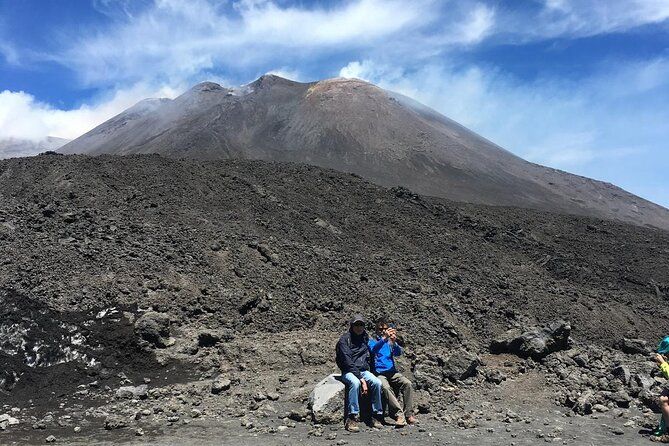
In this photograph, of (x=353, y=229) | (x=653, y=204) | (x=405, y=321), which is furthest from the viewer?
(x=653, y=204)

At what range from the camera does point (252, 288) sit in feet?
40.9

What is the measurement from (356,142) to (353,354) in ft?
153

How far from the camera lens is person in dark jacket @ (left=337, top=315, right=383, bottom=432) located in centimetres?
746

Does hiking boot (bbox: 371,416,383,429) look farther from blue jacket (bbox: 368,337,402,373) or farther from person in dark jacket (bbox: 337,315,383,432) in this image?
blue jacket (bbox: 368,337,402,373)

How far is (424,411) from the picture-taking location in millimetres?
8219

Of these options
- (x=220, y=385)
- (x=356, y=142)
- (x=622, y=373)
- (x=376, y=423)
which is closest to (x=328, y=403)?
(x=376, y=423)

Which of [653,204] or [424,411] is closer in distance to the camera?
[424,411]

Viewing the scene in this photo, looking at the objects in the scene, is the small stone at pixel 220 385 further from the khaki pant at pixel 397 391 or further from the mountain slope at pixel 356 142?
the mountain slope at pixel 356 142

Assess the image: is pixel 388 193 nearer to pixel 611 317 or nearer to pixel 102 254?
pixel 611 317

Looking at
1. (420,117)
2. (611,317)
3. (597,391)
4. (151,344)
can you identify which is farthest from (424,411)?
(420,117)

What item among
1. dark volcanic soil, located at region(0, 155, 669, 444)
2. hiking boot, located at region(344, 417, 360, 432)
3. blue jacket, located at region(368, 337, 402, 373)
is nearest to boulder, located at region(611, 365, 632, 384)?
dark volcanic soil, located at region(0, 155, 669, 444)

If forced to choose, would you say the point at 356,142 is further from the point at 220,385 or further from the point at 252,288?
the point at 220,385

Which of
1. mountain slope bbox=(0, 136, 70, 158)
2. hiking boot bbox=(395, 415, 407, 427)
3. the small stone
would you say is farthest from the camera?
mountain slope bbox=(0, 136, 70, 158)

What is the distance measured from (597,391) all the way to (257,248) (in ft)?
27.5
